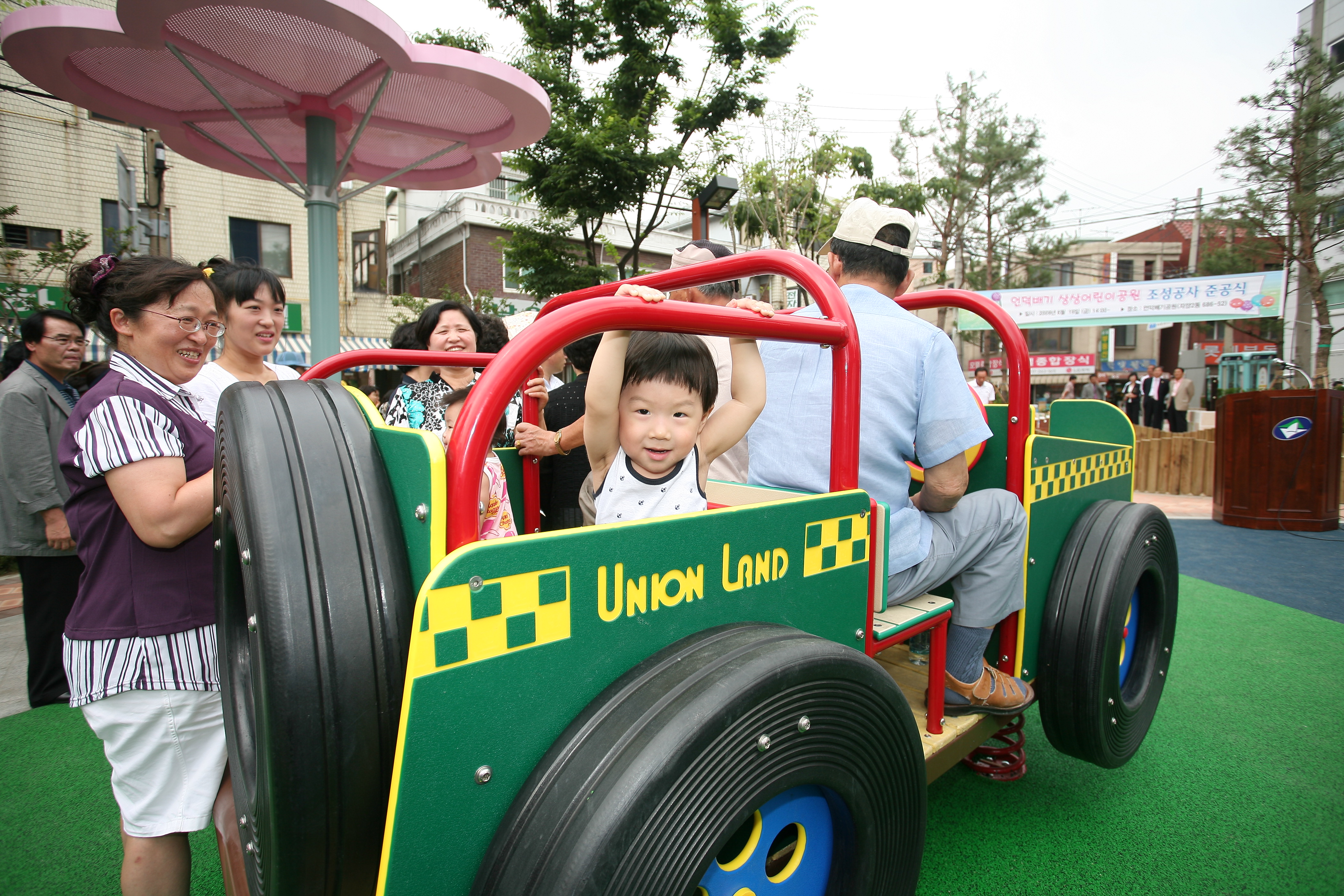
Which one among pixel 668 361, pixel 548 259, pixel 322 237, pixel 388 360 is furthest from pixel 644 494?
pixel 548 259

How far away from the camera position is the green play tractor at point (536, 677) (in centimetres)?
86

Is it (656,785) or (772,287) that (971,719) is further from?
(772,287)

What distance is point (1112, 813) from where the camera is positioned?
234cm

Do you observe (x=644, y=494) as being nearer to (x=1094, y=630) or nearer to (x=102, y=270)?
(x=102, y=270)

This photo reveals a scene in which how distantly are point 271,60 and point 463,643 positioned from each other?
473 cm

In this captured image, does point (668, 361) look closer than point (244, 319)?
Yes

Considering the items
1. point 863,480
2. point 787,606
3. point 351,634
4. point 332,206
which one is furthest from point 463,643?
point 332,206

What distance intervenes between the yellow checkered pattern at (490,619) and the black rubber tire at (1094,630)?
6.18 feet

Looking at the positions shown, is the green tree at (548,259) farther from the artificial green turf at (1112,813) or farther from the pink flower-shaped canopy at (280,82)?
the artificial green turf at (1112,813)

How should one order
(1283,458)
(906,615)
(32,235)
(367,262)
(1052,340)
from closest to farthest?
(906,615)
(1283,458)
(32,235)
(367,262)
(1052,340)

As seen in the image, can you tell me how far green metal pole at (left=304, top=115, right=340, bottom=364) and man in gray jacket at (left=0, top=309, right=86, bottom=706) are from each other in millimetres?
1719

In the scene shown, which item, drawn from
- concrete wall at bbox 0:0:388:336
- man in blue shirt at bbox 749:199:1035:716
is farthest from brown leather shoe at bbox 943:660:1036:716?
concrete wall at bbox 0:0:388:336

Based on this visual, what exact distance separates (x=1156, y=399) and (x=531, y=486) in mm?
17464

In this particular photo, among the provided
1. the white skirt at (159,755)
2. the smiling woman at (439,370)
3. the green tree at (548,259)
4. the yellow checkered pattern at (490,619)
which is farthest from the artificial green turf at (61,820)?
the green tree at (548,259)
